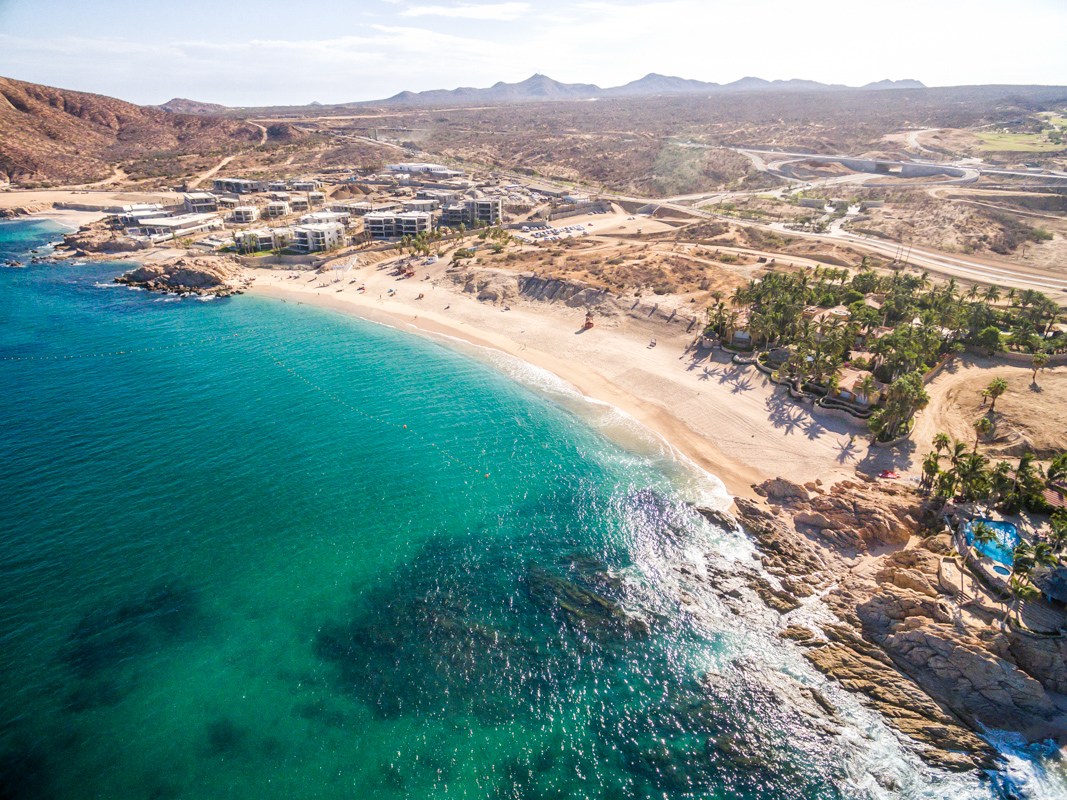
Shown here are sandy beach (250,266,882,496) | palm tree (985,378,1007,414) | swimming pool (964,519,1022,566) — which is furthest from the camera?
sandy beach (250,266,882,496)

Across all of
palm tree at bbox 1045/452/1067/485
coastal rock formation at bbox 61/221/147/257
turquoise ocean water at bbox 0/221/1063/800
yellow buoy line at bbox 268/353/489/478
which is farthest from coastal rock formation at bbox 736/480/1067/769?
coastal rock formation at bbox 61/221/147/257

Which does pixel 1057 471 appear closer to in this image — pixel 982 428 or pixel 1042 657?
pixel 982 428

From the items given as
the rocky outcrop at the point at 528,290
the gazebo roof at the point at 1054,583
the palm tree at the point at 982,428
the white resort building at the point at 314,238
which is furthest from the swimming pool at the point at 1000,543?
the white resort building at the point at 314,238

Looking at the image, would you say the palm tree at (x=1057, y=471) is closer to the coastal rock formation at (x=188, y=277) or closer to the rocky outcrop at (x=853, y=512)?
the rocky outcrop at (x=853, y=512)

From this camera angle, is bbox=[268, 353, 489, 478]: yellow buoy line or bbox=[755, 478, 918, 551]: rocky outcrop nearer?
bbox=[755, 478, 918, 551]: rocky outcrop

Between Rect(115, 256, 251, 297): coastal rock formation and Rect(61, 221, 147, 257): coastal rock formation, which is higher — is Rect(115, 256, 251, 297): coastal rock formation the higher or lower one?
the lower one

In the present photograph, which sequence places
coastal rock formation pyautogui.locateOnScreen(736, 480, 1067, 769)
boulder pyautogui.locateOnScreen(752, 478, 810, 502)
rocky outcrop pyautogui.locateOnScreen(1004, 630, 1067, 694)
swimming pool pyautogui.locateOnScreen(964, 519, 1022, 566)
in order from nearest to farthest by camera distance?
coastal rock formation pyautogui.locateOnScreen(736, 480, 1067, 769) → rocky outcrop pyautogui.locateOnScreen(1004, 630, 1067, 694) → swimming pool pyautogui.locateOnScreen(964, 519, 1022, 566) → boulder pyautogui.locateOnScreen(752, 478, 810, 502)

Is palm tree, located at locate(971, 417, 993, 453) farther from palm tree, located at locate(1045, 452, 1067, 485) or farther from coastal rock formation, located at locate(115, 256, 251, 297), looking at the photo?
coastal rock formation, located at locate(115, 256, 251, 297)
